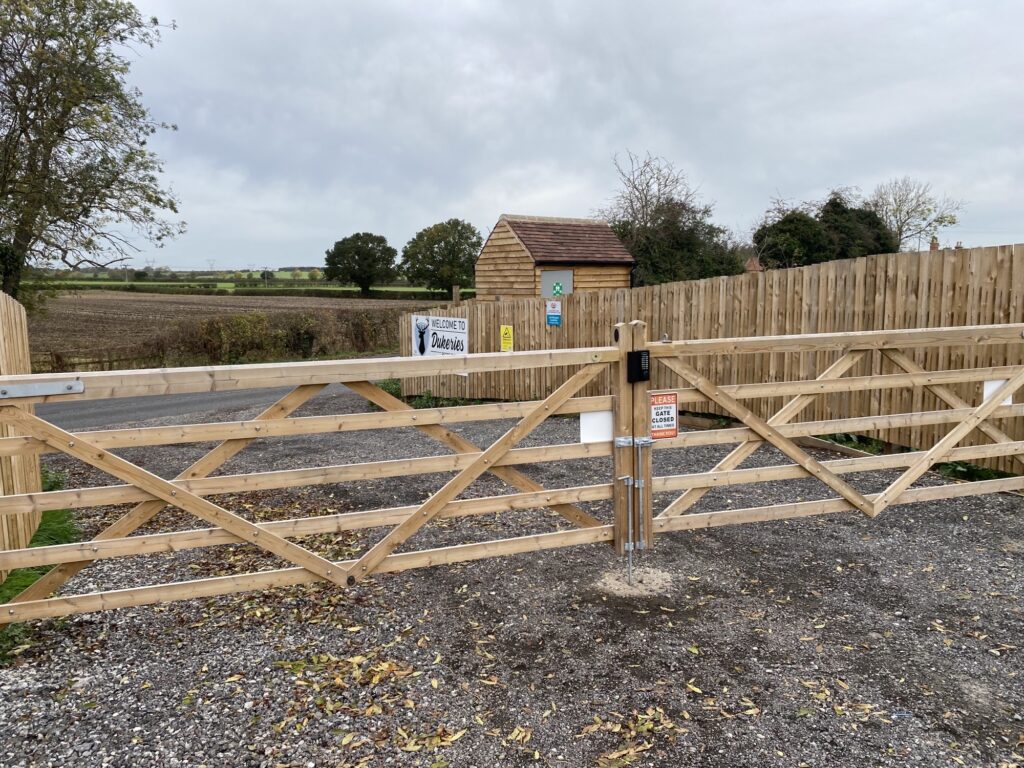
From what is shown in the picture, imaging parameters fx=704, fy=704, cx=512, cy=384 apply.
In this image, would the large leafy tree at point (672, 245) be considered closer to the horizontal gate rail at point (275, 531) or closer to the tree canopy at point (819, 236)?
the tree canopy at point (819, 236)

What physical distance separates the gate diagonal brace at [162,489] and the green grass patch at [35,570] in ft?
3.92

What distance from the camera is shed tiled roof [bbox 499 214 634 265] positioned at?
18.3m

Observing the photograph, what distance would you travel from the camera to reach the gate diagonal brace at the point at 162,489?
12.5 feet

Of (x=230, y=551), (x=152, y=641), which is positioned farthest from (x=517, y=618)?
(x=230, y=551)

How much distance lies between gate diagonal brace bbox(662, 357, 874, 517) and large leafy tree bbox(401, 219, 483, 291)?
1646 inches

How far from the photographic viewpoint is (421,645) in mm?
4152

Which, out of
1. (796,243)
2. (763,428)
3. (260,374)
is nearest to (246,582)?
(260,374)

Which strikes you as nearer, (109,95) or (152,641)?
(152,641)

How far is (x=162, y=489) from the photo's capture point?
13.4 feet

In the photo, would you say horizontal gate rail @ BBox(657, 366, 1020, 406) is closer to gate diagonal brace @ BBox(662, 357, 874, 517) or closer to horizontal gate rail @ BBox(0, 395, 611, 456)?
gate diagonal brace @ BBox(662, 357, 874, 517)

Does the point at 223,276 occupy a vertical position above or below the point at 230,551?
above

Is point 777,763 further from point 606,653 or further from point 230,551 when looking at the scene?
point 230,551

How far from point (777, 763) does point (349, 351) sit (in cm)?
2285

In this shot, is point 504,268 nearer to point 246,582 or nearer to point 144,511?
point 246,582
